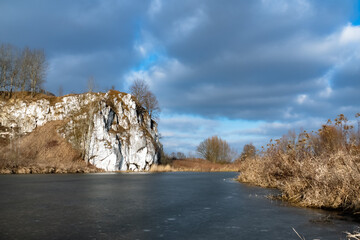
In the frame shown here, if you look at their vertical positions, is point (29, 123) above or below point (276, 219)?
above

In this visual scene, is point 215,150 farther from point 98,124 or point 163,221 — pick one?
point 163,221

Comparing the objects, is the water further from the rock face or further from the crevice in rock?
the crevice in rock

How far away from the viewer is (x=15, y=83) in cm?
6488

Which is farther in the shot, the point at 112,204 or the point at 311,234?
the point at 112,204

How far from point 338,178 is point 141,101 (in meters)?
58.6

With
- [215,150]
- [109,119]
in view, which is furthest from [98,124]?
[215,150]

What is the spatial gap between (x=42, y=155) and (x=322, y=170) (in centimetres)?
4337

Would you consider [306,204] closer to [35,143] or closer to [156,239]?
[156,239]

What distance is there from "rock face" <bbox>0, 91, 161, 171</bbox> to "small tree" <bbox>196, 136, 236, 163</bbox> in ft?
79.0

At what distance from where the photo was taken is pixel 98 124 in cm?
5044

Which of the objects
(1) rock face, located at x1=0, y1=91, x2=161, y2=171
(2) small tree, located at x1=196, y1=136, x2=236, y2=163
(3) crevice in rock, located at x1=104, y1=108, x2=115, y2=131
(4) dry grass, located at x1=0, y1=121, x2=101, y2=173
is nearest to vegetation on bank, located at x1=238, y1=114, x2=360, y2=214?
(4) dry grass, located at x1=0, y1=121, x2=101, y2=173

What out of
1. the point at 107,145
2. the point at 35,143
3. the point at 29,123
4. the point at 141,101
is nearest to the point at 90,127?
the point at 107,145

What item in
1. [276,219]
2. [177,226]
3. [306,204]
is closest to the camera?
[177,226]

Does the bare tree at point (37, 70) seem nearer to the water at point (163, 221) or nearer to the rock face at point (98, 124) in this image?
the rock face at point (98, 124)
